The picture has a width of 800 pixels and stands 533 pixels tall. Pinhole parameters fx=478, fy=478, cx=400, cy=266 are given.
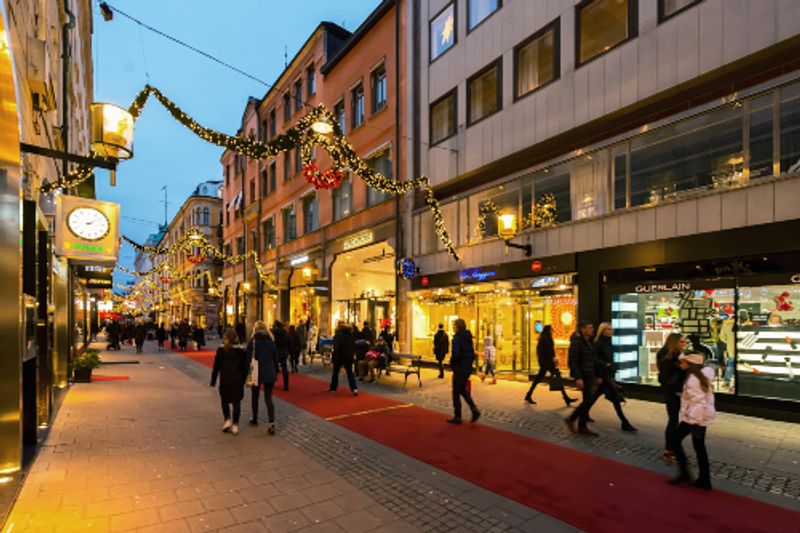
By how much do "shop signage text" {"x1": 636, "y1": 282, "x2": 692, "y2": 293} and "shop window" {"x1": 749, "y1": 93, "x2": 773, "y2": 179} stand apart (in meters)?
2.50

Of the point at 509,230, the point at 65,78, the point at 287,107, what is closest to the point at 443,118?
the point at 509,230

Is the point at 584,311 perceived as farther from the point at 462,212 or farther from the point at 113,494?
the point at 113,494

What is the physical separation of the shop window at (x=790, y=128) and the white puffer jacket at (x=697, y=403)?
18.4 feet

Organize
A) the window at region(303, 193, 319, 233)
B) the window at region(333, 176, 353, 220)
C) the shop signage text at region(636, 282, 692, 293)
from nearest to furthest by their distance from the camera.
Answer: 1. the shop signage text at region(636, 282, 692, 293)
2. the window at region(333, 176, 353, 220)
3. the window at region(303, 193, 319, 233)

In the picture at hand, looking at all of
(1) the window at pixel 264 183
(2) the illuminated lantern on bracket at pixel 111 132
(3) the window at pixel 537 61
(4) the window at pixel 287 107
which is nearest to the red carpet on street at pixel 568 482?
(2) the illuminated lantern on bracket at pixel 111 132

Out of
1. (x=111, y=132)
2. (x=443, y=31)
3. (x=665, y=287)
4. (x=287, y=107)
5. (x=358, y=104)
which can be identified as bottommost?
(x=665, y=287)

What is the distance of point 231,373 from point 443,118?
12.9 metres

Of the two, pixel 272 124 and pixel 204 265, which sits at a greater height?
pixel 272 124

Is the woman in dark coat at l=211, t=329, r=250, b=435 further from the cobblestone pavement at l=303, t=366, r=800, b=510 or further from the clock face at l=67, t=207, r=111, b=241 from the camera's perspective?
the clock face at l=67, t=207, r=111, b=241

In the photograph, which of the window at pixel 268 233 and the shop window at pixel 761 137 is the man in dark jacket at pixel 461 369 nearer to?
the shop window at pixel 761 137

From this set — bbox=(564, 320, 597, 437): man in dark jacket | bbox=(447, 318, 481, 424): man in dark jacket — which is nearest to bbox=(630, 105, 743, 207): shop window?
bbox=(564, 320, 597, 437): man in dark jacket

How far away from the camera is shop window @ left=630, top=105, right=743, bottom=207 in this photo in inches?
386

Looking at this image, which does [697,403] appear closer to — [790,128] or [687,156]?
[790,128]

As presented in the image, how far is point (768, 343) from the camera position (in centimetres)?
929
